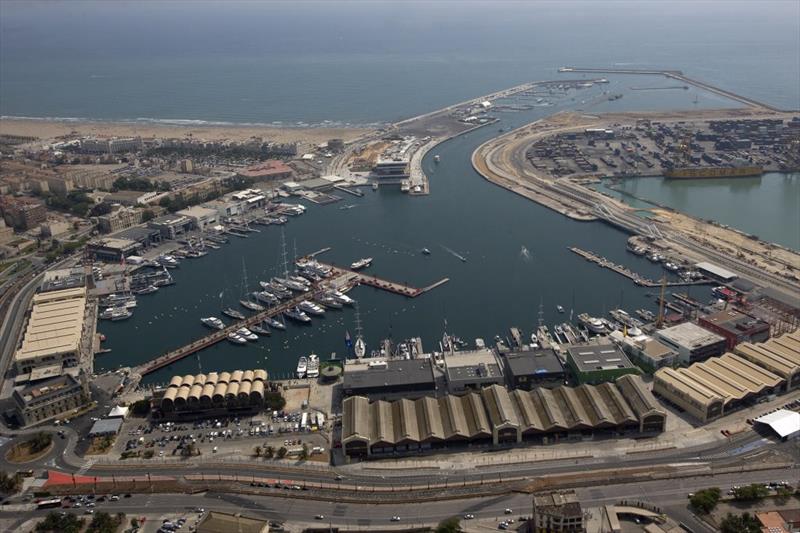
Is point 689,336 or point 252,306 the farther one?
point 252,306

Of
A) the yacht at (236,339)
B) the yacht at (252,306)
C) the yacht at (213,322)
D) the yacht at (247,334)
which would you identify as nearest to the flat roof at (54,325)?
the yacht at (213,322)

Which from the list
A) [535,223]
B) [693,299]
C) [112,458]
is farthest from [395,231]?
[112,458]

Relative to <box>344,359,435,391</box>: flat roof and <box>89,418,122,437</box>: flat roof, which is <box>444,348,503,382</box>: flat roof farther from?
<box>89,418,122,437</box>: flat roof

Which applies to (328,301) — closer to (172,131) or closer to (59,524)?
(59,524)

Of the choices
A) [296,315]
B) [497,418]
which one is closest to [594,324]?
[497,418]

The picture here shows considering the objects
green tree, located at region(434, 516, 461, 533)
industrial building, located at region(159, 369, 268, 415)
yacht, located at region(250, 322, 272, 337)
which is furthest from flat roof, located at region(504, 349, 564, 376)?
yacht, located at region(250, 322, 272, 337)

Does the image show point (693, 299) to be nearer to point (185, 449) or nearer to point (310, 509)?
point (310, 509)
